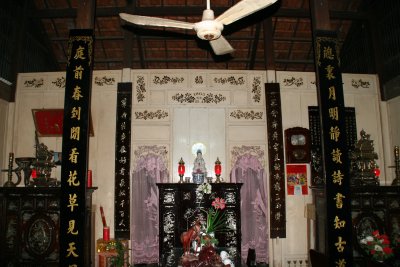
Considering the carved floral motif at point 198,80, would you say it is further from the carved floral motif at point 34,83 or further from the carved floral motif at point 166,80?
the carved floral motif at point 34,83

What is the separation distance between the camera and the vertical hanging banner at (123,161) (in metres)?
6.11

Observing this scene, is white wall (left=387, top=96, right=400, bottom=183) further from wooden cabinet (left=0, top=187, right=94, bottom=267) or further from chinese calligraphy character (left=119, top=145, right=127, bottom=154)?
wooden cabinet (left=0, top=187, right=94, bottom=267)

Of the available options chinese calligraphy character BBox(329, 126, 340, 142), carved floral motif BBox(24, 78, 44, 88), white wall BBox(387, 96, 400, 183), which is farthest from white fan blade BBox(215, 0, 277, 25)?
carved floral motif BBox(24, 78, 44, 88)

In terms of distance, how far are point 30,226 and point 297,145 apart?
5165 millimetres

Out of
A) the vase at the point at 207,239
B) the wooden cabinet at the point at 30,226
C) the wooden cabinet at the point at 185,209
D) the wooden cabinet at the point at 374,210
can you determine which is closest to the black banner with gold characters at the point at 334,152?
the wooden cabinet at the point at 374,210

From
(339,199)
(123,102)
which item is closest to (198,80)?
(123,102)

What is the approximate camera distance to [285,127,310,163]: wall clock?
6375 millimetres

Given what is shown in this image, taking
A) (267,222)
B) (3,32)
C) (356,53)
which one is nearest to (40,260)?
(267,222)

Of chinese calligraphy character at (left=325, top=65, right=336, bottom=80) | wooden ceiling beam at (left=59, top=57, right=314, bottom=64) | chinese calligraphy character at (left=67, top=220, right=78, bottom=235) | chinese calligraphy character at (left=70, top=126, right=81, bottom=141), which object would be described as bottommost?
chinese calligraphy character at (left=67, top=220, right=78, bottom=235)

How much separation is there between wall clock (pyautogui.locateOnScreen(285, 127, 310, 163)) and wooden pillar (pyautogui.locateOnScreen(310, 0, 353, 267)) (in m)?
1.91

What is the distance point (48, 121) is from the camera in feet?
21.0

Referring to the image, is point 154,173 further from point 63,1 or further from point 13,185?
point 63,1

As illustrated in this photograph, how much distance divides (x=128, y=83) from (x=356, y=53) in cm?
541

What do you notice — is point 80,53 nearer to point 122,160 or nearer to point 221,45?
point 221,45
